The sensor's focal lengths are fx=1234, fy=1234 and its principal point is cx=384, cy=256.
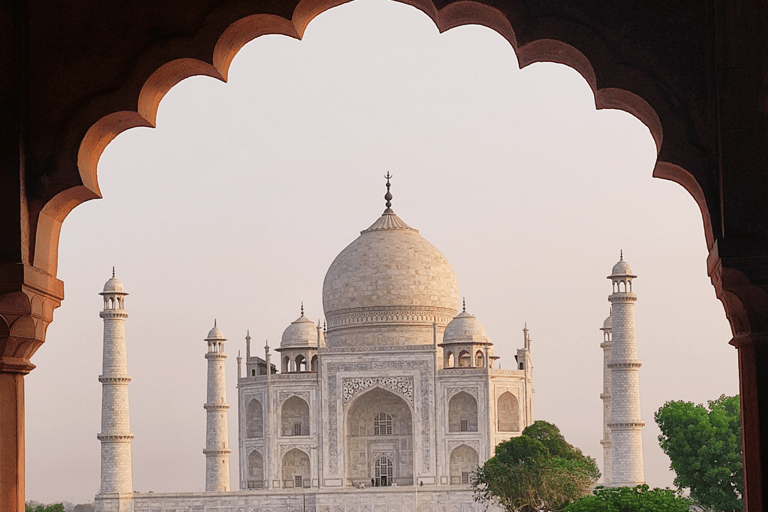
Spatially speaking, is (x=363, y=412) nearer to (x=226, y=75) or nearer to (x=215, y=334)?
(x=215, y=334)

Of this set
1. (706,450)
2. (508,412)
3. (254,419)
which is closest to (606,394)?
(508,412)

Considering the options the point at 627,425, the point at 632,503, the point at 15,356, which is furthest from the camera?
the point at 627,425

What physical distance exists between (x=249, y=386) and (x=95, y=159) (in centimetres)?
2783

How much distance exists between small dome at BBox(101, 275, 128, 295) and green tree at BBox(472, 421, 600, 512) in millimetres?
9497

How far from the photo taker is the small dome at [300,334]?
108 ft

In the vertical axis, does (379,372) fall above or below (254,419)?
above

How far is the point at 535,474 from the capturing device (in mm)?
24703

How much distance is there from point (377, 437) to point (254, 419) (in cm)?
322

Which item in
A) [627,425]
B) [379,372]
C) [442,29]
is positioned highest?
[379,372]

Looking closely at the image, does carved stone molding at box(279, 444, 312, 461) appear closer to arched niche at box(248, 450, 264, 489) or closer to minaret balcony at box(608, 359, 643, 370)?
arched niche at box(248, 450, 264, 489)

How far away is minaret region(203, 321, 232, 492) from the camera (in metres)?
31.2

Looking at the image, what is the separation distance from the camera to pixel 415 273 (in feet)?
111

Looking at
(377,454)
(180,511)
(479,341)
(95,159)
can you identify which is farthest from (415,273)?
(95,159)

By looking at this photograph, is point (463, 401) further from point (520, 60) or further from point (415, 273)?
point (520, 60)
